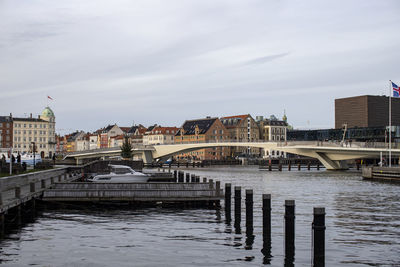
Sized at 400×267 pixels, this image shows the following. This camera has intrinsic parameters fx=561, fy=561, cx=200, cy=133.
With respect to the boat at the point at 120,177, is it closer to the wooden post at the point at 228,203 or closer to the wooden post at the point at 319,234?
the wooden post at the point at 228,203

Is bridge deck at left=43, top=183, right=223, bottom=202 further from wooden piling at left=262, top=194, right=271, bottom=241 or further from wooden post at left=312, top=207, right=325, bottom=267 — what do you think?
wooden post at left=312, top=207, right=325, bottom=267

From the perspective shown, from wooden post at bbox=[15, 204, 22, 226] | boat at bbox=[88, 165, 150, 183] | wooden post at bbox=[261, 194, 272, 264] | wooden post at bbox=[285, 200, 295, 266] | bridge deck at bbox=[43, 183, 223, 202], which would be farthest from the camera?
boat at bbox=[88, 165, 150, 183]

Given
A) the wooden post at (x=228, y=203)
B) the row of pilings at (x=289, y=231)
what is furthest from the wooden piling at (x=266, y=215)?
the wooden post at (x=228, y=203)

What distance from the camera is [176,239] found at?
2180cm

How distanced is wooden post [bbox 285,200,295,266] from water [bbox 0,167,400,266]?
11.5 inches

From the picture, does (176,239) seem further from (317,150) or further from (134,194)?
(317,150)

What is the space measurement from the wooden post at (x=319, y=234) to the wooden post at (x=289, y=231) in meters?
1.80

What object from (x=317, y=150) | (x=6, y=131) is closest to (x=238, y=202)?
(x=317, y=150)

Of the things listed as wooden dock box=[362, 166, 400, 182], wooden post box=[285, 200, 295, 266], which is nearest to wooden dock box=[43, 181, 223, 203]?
wooden post box=[285, 200, 295, 266]

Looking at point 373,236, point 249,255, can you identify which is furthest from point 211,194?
point 249,255

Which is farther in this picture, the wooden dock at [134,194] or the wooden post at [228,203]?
the wooden dock at [134,194]

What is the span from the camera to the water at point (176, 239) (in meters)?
18.1

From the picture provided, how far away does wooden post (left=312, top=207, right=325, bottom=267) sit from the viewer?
14.8m

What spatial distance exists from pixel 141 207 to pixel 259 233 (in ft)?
36.1
